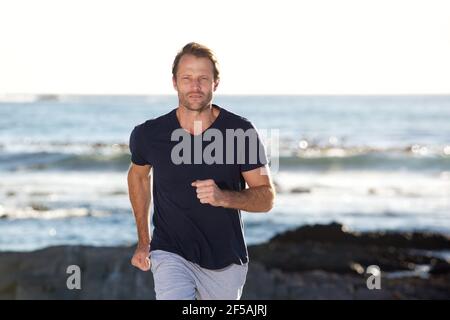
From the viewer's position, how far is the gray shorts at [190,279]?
4641 mm

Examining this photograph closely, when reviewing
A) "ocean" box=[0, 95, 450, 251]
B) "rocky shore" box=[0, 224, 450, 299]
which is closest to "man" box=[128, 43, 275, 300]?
"rocky shore" box=[0, 224, 450, 299]

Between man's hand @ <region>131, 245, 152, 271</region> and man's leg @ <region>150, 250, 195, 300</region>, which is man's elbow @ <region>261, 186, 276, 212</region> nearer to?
man's leg @ <region>150, 250, 195, 300</region>

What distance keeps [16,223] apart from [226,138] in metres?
13.0

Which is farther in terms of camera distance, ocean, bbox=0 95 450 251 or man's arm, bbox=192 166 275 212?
ocean, bbox=0 95 450 251

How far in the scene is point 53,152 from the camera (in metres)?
35.6

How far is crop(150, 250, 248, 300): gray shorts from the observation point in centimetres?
464

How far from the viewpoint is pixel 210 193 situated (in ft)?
14.4

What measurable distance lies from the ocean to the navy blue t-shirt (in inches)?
380
